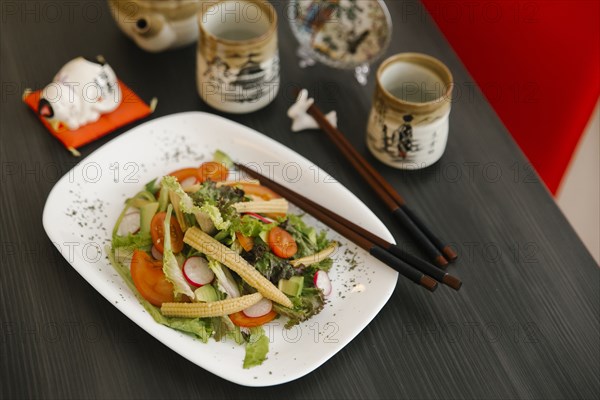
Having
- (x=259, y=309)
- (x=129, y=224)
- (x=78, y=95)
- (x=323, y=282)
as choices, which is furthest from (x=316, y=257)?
(x=78, y=95)

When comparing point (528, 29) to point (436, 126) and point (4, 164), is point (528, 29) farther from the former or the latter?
point (4, 164)

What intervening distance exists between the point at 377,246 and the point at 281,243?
18 centimetres

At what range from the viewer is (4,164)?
145cm

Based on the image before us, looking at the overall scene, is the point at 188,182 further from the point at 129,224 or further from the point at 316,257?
the point at 316,257

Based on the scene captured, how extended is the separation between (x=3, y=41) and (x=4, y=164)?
0.39 m

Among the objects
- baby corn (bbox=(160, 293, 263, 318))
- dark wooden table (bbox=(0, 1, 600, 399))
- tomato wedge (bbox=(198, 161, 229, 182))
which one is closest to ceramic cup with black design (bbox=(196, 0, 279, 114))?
dark wooden table (bbox=(0, 1, 600, 399))

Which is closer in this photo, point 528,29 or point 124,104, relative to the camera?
point 124,104

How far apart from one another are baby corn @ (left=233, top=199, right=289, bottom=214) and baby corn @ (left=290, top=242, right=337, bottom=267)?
0.34ft

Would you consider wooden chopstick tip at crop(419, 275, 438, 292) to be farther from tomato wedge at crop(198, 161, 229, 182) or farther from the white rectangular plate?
tomato wedge at crop(198, 161, 229, 182)

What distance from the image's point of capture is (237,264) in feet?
3.96

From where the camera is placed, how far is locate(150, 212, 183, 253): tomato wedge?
1.25m

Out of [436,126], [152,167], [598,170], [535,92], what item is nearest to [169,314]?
[152,167]

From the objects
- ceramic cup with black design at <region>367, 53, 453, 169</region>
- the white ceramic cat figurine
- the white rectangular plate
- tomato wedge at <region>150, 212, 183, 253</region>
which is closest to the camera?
the white rectangular plate

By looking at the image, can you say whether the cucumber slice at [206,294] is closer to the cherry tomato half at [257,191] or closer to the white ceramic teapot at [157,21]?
the cherry tomato half at [257,191]
